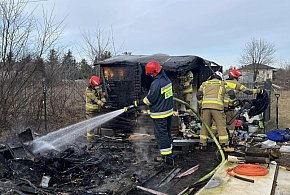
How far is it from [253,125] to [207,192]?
7432 millimetres

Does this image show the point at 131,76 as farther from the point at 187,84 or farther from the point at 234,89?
the point at 234,89

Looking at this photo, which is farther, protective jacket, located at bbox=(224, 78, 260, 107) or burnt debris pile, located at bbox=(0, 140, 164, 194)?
protective jacket, located at bbox=(224, 78, 260, 107)

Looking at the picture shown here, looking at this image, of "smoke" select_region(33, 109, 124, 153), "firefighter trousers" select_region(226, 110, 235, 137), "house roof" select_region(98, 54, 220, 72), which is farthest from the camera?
"house roof" select_region(98, 54, 220, 72)

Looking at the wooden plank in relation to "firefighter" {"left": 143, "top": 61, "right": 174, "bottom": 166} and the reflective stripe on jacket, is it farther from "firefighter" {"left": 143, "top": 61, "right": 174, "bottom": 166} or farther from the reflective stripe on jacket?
the reflective stripe on jacket

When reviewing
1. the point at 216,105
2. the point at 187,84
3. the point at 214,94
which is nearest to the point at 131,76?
the point at 187,84

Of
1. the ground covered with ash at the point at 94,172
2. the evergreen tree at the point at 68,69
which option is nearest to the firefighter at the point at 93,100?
the ground covered with ash at the point at 94,172

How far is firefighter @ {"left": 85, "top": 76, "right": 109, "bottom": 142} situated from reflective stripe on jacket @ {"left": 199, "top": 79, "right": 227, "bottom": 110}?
9.95 ft

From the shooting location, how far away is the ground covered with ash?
4926 mm

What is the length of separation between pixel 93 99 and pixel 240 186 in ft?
18.6

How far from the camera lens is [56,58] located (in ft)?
38.1

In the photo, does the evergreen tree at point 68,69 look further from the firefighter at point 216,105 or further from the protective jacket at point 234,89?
the protective jacket at point 234,89

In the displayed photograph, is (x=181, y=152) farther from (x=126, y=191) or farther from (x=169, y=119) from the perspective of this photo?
(x=126, y=191)

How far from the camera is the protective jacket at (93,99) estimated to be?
28.4 ft

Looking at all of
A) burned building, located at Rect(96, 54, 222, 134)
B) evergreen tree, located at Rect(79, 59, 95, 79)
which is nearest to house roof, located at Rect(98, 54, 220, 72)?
burned building, located at Rect(96, 54, 222, 134)
